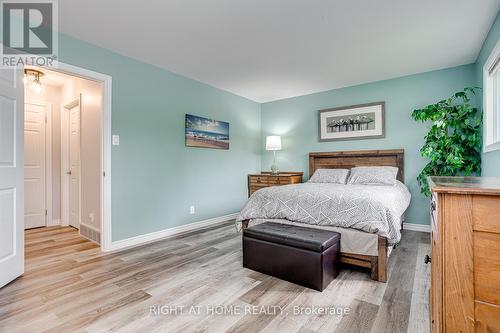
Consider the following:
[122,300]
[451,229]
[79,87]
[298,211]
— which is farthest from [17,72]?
[451,229]

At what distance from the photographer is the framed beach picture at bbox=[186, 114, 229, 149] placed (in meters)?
3.91

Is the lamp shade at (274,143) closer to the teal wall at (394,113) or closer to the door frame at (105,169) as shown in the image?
the teal wall at (394,113)

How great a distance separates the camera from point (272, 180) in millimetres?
4652

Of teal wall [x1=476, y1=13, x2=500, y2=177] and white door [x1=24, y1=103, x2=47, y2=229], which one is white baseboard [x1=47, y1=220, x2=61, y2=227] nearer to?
white door [x1=24, y1=103, x2=47, y2=229]

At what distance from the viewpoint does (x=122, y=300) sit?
1.85 meters

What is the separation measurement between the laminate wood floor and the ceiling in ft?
7.80

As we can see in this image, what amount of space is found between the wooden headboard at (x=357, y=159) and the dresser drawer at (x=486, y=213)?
340 centimetres

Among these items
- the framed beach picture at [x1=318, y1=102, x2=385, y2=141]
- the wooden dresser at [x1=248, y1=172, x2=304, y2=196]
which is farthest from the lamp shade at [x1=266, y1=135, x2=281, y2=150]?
the framed beach picture at [x1=318, y1=102, x2=385, y2=141]

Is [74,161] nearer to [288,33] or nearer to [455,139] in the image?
[288,33]

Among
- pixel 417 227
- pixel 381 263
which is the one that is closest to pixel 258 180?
pixel 417 227

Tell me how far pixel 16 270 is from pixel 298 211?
2.63m

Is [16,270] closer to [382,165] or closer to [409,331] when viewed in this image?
[409,331]

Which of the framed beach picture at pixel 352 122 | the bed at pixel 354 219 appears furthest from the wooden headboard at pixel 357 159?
the bed at pixel 354 219

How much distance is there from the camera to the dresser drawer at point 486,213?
0.75 m
